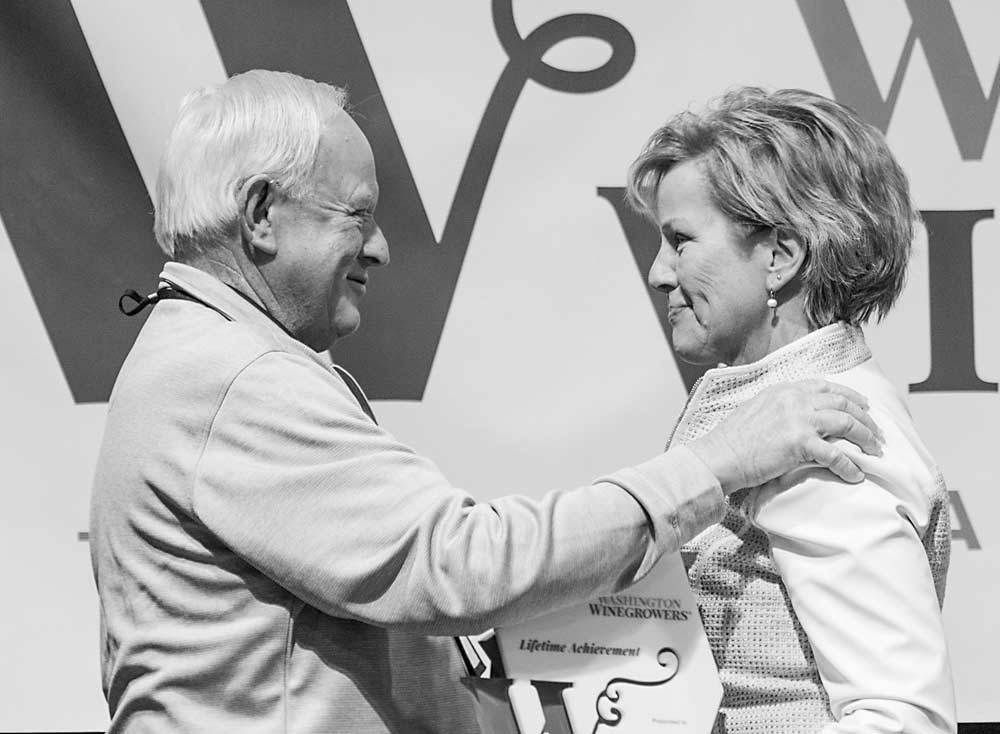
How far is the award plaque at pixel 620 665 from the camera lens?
4.69 ft

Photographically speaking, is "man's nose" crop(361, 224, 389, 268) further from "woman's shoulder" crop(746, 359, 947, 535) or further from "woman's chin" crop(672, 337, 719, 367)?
"woman's shoulder" crop(746, 359, 947, 535)

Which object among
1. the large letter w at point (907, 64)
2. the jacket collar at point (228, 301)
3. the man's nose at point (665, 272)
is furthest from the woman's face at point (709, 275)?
the large letter w at point (907, 64)

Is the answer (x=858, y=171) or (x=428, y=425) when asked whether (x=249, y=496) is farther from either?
(x=428, y=425)

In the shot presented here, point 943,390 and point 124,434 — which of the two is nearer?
point 124,434

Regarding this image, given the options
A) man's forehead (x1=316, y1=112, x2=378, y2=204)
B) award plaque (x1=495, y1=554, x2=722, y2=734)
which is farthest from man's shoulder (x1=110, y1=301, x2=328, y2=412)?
award plaque (x1=495, y1=554, x2=722, y2=734)

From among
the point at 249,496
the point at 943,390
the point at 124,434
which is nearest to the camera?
the point at 249,496

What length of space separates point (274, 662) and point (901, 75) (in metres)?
1.58

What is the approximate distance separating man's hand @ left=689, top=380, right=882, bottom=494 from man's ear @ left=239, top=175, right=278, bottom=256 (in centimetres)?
57

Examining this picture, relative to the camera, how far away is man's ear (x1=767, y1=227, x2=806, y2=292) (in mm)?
1562

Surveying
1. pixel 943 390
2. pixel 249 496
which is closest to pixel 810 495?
pixel 249 496

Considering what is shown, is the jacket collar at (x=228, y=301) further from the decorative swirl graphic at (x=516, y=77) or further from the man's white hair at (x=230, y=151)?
the decorative swirl graphic at (x=516, y=77)

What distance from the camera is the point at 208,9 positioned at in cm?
239

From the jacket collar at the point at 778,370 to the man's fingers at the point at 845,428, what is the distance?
13 centimetres

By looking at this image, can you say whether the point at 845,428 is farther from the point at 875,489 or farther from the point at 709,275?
the point at 709,275
